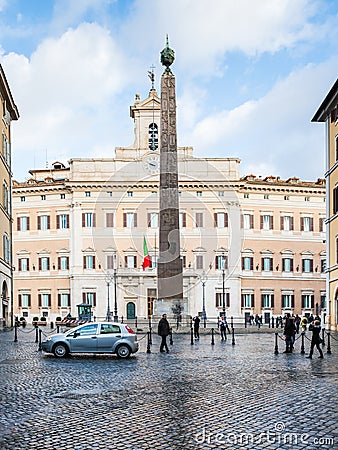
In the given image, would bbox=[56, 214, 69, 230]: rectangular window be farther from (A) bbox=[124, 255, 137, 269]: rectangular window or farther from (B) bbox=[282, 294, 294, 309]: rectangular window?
(B) bbox=[282, 294, 294, 309]: rectangular window

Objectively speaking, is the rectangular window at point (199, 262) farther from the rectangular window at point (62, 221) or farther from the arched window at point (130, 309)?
the rectangular window at point (62, 221)

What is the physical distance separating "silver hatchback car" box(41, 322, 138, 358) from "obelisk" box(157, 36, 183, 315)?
43.8 feet

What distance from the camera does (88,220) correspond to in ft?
194

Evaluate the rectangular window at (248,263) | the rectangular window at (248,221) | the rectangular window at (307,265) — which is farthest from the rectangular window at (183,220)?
the rectangular window at (307,265)

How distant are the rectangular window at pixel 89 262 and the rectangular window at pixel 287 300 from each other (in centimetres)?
1737

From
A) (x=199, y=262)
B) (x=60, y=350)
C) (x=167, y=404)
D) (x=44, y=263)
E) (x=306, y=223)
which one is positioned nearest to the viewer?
(x=167, y=404)

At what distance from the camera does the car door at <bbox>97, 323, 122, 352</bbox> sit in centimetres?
1741

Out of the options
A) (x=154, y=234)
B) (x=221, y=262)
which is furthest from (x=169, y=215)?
(x=221, y=262)

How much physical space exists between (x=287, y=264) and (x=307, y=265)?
6.48ft

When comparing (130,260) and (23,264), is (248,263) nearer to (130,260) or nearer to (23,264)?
(130,260)

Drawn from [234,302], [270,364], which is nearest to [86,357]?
[270,364]

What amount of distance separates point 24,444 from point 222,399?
13.0 ft

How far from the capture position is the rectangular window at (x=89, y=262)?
192ft

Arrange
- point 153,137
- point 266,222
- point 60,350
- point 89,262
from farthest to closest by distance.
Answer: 1. point 266,222
2. point 153,137
3. point 89,262
4. point 60,350
